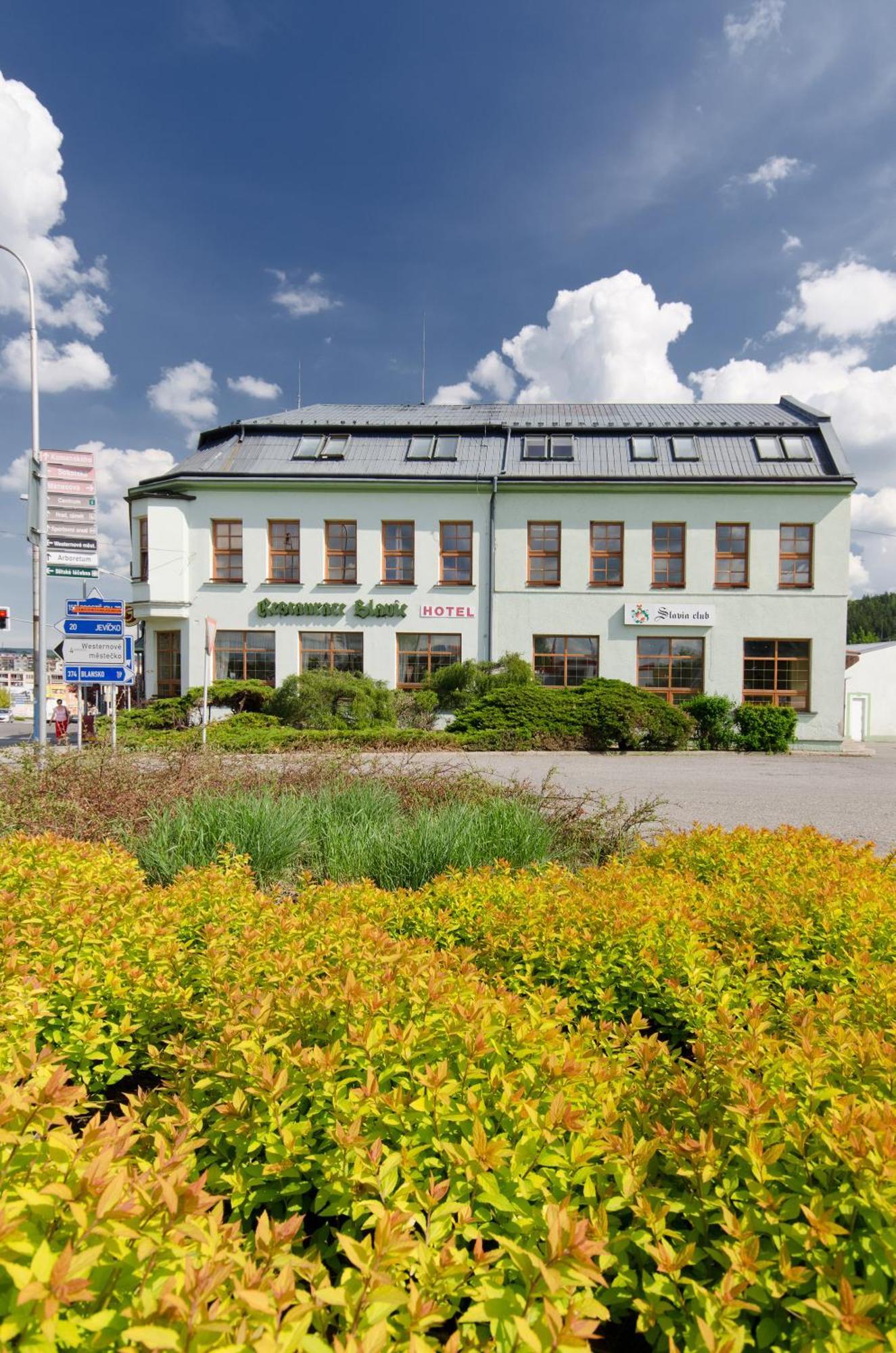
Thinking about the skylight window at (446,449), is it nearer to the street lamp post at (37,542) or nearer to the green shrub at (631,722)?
the green shrub at (631,722)

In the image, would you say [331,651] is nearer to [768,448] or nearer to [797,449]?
[768,448]

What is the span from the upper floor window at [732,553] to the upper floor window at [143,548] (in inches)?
790

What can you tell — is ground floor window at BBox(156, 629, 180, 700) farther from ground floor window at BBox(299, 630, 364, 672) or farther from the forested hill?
the forested hill

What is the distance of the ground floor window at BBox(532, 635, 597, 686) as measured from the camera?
2269 cm

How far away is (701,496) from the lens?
890 inches

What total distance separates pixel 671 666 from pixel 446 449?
11556mm

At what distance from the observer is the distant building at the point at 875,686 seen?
32969 millimetres

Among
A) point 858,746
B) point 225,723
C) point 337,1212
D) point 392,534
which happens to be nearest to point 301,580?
point 392,534

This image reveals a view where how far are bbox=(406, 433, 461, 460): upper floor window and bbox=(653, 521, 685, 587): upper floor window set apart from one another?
7972 mm

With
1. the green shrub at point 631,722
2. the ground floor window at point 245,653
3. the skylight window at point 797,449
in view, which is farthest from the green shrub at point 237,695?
the skylight window at point 797,449

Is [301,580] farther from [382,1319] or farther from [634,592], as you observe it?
[382,1319]

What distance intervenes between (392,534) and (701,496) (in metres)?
10.9

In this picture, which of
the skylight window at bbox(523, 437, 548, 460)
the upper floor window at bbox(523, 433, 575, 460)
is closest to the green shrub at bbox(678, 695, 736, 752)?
the upper floor window at bbox(523, 433, 575, 460)

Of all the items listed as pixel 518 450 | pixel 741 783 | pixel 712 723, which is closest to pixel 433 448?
pixel 518 450
